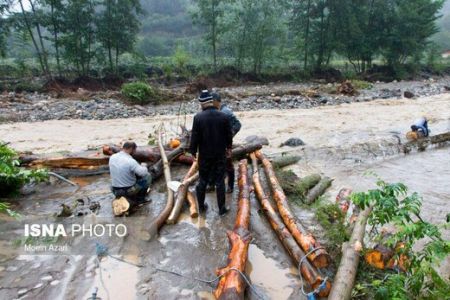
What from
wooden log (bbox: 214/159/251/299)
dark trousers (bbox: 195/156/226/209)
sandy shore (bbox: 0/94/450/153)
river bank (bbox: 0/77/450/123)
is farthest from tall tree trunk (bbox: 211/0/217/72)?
wooden log (bbox: 214/159/251/299)

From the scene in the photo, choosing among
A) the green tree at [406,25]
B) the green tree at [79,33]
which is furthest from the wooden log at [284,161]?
the green tree at [406,25]

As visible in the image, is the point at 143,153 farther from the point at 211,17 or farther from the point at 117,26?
the point at 211,17

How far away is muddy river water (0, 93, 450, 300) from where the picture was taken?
12.7ft

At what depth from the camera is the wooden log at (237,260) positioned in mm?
3560

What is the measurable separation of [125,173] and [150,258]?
1.83 meters

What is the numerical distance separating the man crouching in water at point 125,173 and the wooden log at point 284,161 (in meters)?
3.34

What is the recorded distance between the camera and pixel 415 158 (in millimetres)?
9445

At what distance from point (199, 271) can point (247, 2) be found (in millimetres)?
27116

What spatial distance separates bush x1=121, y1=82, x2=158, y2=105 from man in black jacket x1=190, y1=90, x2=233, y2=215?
1473 centimetres

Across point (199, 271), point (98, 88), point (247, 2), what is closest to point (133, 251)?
point (199, 271)

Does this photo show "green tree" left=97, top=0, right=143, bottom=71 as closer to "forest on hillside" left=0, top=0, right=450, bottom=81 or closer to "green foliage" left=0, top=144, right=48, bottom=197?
"forest on hillside" left=0, top=0, right=450, bottom=81

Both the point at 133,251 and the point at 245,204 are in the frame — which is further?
the point at 245,204

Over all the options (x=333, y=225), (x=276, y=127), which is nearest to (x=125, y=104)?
(x=276, y=127)

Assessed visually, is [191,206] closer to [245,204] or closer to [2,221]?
[245,204]
